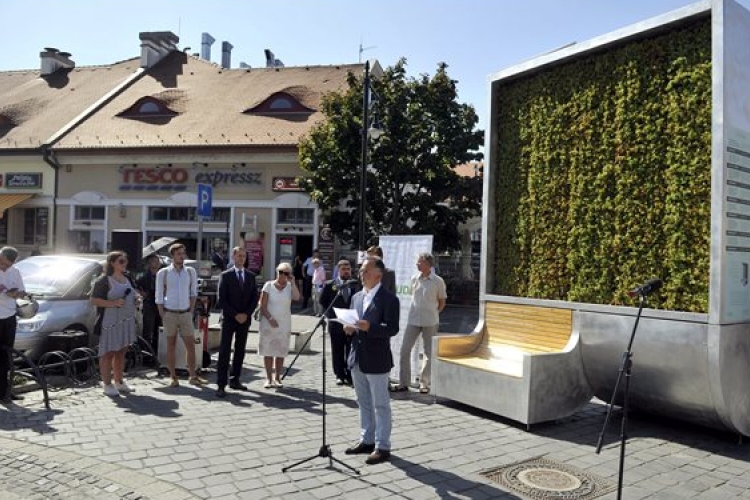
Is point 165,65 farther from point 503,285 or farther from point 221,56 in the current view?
point 503,285

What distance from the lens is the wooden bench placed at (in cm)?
650

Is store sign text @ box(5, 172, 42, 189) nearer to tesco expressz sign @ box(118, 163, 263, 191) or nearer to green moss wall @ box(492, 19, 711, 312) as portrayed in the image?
tesco expressz sign @ box(118, 163, 263, 191)

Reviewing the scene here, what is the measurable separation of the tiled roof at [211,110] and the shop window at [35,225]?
10.4ft

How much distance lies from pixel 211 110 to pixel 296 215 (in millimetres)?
6757

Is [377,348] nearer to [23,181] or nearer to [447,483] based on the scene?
[447,483]

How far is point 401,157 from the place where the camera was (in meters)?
19.6

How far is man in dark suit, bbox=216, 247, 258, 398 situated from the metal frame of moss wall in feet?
14.1

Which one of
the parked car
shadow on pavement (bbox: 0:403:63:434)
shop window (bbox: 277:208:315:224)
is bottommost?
shadow on pavement (bbox: 0:403:63:434)

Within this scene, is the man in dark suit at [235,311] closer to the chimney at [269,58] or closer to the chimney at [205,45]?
the chimney at [269,58]

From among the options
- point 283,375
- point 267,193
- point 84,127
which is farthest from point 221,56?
point 283,375

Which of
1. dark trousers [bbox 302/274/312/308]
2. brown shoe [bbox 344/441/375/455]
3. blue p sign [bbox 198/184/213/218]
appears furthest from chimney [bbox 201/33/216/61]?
brown shoe [bbox 344/441/375/455]

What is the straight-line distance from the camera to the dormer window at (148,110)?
2702cm

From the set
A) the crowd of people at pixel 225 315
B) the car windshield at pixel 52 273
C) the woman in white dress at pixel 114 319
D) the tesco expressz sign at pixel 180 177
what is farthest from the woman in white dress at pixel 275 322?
the tesco expressz sign at pixel 180 177

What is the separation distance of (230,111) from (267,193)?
15.9ft
